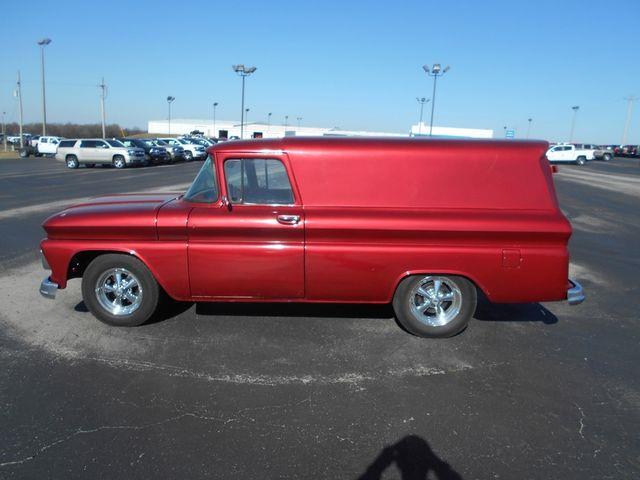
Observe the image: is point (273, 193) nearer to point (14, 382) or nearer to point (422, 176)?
point (422, 176)

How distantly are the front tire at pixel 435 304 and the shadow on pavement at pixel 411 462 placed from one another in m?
1.62

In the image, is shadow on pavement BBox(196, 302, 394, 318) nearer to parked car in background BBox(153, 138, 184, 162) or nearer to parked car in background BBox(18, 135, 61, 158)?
parked car in background BBox(153, 138, 184, 162)

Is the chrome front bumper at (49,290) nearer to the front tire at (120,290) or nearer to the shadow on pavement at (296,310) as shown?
the front tire at (120,290)

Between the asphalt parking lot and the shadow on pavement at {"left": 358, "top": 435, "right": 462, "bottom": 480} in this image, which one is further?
the asphalt parking lot

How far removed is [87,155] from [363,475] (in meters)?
31.5

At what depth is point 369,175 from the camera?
449 centimetres

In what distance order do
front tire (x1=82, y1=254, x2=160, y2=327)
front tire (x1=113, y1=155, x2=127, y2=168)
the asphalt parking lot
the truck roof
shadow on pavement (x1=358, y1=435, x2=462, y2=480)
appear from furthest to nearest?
1. front tire (x1=113, y1=155, x2=127, y2=168)
2. front tire (x1=82, y1=254, x2=160, y2=327)
3. the truck roof
4. the asphalt parking lot
5. shadow on pavement (x1=358, y1=435, x2=462, y2=480)

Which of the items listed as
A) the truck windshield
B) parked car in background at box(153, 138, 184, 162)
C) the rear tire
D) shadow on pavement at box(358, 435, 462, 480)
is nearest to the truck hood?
the truck windshield

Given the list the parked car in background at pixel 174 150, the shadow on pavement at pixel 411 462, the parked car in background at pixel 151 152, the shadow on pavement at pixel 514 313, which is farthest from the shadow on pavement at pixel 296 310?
the parked car in background at pixel 174 150

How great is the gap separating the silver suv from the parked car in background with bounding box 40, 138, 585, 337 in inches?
1107

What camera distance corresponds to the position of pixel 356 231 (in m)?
4.35

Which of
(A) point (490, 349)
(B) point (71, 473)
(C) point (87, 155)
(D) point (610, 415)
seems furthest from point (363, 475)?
(C) point (87, 155)

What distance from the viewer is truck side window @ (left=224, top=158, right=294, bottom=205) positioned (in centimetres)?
455

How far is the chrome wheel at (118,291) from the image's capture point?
15.5ft
